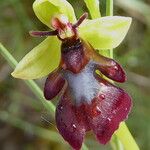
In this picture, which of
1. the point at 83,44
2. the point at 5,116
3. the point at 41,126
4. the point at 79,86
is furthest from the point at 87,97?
the point at 41,126

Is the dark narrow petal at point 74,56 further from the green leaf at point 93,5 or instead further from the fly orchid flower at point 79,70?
the green leaf at point 93,5

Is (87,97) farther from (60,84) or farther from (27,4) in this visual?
(27,4)

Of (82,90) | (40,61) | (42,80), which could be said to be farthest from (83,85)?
(42,80)

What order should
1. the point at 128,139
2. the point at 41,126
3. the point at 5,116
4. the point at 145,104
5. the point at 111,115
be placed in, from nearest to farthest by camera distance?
1. the point at 111,115
2. the point at 128,139
3. the point at 5,116
4. the point at 145,104
5. the point at 41,126

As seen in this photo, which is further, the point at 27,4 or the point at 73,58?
the point at 27,4

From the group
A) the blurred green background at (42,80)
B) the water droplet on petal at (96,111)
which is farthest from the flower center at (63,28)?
the blurred green background at (42,80)

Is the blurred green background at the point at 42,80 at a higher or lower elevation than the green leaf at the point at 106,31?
lower

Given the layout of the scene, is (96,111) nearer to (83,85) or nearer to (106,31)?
(83,85)
